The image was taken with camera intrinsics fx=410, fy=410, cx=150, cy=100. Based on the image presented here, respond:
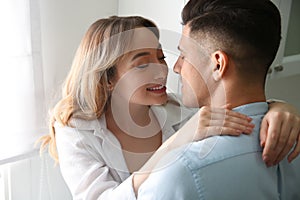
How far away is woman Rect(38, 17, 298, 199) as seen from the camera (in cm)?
121

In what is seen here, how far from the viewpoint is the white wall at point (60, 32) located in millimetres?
1546

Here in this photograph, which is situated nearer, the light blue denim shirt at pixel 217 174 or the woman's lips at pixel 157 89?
the light blue denim shirt at pixel 217 174

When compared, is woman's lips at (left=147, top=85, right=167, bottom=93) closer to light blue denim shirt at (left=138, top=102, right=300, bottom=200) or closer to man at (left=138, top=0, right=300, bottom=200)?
man at (left=138, top=0, right=300, bottom=200)

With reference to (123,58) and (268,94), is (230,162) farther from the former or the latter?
(268,94)

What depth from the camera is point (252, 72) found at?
869 mm

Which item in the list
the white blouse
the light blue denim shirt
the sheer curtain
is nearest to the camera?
the light blue denim shirt

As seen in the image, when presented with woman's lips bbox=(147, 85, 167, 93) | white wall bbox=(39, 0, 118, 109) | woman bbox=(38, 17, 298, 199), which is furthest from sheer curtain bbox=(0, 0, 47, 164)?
woman's lips bbox=(147, 85, 167, 93)

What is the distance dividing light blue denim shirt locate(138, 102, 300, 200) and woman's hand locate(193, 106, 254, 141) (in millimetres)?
14

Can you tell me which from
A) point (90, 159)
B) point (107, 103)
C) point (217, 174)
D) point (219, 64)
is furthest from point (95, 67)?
point (217, 174)

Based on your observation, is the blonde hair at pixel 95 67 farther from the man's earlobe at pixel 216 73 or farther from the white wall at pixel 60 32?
the man's earlobe at pixel 216 73

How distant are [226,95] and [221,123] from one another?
0.07 meters

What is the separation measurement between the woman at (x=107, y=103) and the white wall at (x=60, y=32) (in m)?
0.27

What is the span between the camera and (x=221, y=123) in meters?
0.83

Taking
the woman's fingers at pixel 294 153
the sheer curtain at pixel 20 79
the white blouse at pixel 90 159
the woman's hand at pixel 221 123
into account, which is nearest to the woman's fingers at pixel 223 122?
the woman's hand at pixel 221 123
